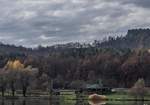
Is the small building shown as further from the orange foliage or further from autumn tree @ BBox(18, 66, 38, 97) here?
the orange foliage

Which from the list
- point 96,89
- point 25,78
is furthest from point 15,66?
point 96,89

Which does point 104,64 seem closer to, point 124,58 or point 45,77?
point 124,58

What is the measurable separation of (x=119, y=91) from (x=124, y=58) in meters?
53.7

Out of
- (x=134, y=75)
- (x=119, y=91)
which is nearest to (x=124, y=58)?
(x=134, y=75)

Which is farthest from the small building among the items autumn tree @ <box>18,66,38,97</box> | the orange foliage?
the orange foliage

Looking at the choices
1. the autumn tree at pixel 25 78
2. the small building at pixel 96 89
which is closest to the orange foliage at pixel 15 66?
the autumn tree at pixel 25 78

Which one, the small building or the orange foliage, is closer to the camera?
the small building

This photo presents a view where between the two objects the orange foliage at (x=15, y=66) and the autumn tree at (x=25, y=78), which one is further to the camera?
the orange foliage at (x=15, y=66)

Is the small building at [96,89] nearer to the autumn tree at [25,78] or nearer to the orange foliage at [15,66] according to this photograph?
the autumn tree at [25,78]

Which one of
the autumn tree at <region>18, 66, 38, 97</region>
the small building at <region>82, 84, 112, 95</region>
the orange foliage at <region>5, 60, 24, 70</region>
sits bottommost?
the small building at <region>82, 84, 112, 95</region>

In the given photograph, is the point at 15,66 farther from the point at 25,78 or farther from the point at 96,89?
the point at 96,89

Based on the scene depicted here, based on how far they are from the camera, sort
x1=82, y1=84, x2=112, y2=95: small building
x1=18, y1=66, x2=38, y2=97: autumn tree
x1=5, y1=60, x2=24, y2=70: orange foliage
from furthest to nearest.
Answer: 1. x1=5, y1=60, x2=24, y2=70: orange foliage
2. x1=82, y1=84, x2=112, y2=95: small building
3. x1=18, y1=66, x2=38, y2=97: autumn tree

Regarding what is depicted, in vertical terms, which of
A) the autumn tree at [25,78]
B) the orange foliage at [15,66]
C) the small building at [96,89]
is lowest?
the small building at [96,89]

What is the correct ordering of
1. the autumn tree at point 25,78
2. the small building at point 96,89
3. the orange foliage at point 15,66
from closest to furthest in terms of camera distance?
the autumn tree at point 25,78 < the small building at point 96,89 < the orange foliage at point 15,66
